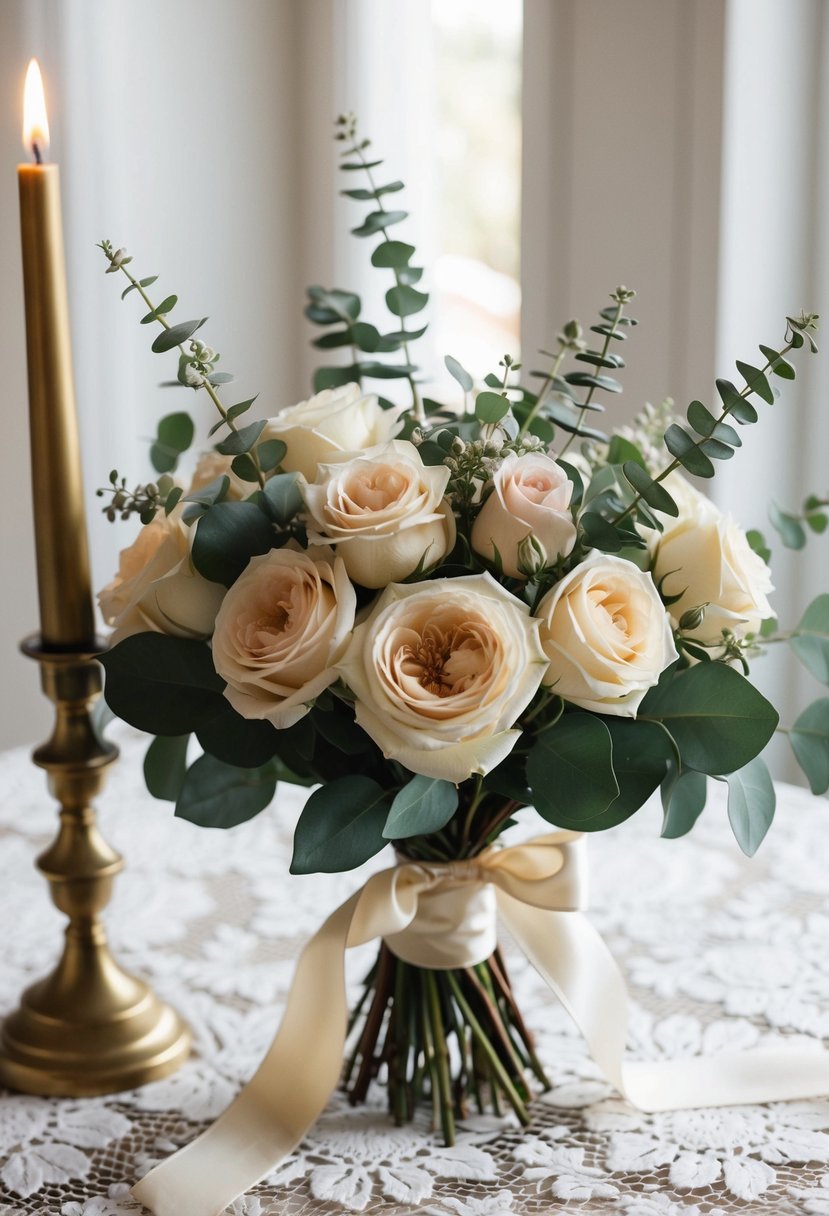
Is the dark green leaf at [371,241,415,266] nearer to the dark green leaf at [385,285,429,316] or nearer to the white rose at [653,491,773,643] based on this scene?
the dark green leaf at [385,285,429,316]

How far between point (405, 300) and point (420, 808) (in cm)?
34

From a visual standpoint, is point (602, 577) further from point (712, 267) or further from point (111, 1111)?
point (712, 267)

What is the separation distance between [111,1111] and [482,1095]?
0.23 m

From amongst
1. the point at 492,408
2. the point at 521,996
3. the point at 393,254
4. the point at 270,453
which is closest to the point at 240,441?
the point at 270,453

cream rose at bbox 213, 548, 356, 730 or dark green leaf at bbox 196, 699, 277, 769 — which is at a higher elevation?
cream rose at bbox 213, 548, 356, 730

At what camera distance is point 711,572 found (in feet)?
2.11

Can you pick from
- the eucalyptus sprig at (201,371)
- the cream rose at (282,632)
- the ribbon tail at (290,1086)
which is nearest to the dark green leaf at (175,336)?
the eucalyptus sprig at (201,371)

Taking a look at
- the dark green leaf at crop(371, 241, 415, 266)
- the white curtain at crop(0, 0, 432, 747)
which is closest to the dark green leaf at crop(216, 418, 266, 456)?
the dark green leaf at crop(371, 241, 415, 266)

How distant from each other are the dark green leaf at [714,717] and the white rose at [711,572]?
4cm

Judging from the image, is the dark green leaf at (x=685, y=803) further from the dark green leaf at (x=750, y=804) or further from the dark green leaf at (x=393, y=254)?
the dark green leaf at (x=393, y=254)

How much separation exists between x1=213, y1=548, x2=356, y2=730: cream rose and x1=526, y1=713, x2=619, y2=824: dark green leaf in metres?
0.11

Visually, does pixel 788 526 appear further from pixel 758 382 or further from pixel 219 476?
pixel 219 476

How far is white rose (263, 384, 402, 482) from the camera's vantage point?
65 centimetres

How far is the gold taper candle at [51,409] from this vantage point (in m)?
0.73
